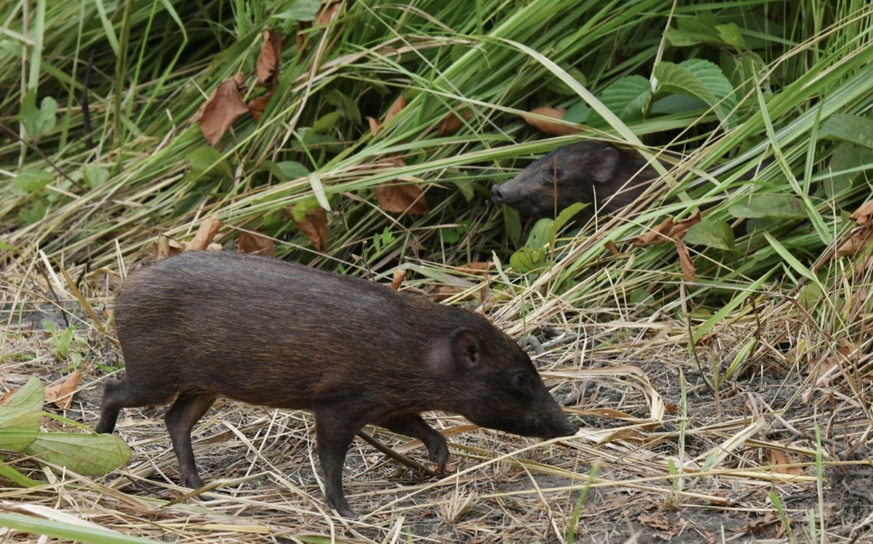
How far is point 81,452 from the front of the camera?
12.3 ft

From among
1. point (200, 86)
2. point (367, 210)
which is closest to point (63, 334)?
point (367, 210)

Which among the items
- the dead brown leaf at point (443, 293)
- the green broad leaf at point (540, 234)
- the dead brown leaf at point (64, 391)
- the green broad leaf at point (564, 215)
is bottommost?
the dead brown leaf at point (443, 293)

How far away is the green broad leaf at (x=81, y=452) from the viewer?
3.74 meters

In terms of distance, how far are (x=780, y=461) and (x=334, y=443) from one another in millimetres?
1487

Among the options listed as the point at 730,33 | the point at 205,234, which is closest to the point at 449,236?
the point at 205,234

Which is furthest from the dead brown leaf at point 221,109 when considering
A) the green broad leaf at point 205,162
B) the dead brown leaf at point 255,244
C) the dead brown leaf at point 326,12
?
the dead brown leaf at point 255,244

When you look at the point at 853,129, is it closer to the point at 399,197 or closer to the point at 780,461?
the point at 780,461

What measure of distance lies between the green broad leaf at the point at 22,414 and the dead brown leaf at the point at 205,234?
1903mm

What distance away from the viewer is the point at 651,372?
4.80 meters

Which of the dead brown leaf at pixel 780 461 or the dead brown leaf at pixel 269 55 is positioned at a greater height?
the dead brown leaf at pixel 269 55

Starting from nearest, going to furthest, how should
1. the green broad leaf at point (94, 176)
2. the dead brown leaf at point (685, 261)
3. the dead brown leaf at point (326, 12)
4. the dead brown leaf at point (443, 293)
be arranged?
1. the dead brown leaf at point (685, 261)
2. the dead brown leaf at point (443, 293)
3. the dead brown leaf at point (326, 12)
4. the green broad leaf at point (94, 176)

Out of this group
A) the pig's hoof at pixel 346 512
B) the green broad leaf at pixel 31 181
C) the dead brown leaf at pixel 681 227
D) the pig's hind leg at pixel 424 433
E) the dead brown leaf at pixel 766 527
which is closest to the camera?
the dead brown leaf at pixel 766 527

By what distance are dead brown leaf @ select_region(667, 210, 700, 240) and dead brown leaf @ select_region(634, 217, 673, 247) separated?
0.02 meters

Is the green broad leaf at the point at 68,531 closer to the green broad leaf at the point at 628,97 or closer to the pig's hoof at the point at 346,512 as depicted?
the pig's hoof at the point at 346,512
